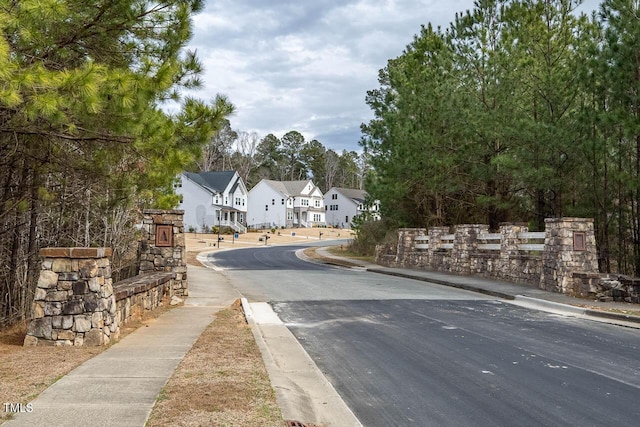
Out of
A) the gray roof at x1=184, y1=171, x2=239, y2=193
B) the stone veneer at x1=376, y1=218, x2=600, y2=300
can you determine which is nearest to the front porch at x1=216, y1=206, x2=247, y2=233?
the gray roof at x1=184, y1=171, x2=239, y2=193

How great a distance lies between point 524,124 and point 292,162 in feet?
317

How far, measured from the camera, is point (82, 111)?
6891 mm

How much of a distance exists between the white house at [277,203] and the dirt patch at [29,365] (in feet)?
242

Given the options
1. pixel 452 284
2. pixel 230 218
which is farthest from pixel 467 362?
pixel 230 218

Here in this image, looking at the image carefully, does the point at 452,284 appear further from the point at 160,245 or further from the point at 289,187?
the point at 289,187

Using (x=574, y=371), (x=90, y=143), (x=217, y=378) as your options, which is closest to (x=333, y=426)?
(x=217, y=378)

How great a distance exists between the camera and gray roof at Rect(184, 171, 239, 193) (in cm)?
6550

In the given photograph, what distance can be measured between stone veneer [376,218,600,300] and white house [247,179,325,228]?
185 ft

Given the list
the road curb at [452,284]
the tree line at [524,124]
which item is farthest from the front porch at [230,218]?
the road curb at [452,284]

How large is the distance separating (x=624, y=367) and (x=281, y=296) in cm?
962

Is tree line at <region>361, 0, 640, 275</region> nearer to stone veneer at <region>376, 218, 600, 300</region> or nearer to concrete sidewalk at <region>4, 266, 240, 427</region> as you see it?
stone veneer at <region>376, 218, 600, 300</region>

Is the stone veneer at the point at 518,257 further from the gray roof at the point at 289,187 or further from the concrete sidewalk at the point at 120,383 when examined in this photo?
the gray roof at the point at 289,187

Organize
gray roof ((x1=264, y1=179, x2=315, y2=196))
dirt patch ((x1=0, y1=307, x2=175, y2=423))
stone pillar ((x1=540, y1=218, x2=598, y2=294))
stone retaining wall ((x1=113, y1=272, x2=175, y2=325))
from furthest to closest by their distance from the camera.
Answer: gray roof ((x1=264, y1=179, x2=315, y2=196)) → stone pillar ((x1=540, y1=218, x2=598, y2=294)) → stone retaining wall ((x1=113, y1=272, x2=175, y2=325)) → dirt patch ((x1=0, y1=307, x2=175, y2=423))

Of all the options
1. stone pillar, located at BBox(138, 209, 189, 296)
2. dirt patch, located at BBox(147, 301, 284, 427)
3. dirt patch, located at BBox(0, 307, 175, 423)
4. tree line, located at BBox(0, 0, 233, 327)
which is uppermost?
tree line, located at BBox(0, 0, 233, 327)
